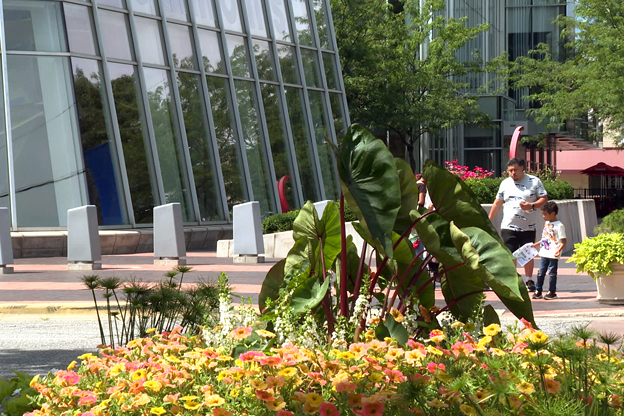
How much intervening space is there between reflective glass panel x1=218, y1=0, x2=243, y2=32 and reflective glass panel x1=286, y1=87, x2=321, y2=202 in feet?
9.26

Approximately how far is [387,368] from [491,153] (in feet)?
164

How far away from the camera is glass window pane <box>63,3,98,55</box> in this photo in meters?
20.8

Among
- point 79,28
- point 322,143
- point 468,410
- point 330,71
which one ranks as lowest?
point 468,410

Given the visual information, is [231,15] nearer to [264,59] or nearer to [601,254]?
[264,59]

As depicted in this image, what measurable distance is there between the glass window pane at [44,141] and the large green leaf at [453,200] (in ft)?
54.8

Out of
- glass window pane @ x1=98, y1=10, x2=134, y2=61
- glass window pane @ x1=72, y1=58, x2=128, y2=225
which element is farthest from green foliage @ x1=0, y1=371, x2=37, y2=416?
glass window pane @ x1=98, y1=10, x2=134, y2=61

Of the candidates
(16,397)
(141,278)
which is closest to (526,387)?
(16,397)

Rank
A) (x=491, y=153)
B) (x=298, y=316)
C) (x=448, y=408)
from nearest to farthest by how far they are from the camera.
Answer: (x=448, y=408) < (x=298, y=316) < (x=491, y=153)

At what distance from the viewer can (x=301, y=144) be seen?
28.7 metres

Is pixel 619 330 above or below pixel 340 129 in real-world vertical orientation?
below

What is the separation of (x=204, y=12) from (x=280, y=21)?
364 cm

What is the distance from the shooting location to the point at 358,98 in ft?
133

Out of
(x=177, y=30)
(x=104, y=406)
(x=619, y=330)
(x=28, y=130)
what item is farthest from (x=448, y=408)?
(x=177, y=30)

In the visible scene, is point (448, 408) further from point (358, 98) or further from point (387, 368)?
point (358, 98)
